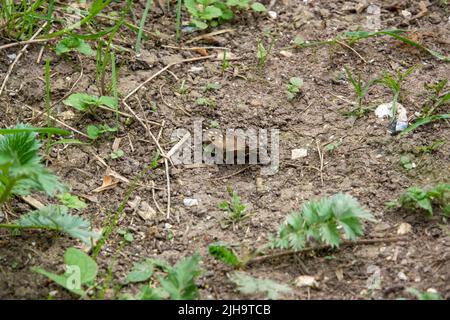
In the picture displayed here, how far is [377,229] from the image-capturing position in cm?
215

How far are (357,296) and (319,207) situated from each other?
0.31 meters

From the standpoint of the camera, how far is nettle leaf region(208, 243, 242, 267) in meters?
2.02

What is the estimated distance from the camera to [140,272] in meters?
2.03

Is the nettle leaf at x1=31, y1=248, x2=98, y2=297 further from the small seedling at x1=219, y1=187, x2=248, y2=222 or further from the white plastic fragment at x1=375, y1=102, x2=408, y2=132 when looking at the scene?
the white plastic fragment at x1=375, y1=102, x2=408, y2=132

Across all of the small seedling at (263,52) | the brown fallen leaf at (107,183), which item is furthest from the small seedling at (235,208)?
the small seedling at (263,52)

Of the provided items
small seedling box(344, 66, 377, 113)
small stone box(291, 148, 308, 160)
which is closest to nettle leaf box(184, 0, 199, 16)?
small seedling box(344, 66, 377, 113)

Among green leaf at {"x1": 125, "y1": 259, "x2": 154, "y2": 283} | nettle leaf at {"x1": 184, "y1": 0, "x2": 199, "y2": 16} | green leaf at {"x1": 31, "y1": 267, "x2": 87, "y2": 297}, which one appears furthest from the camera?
nettle leaf at {"x1": 184, "y1": 0, "x2": 199, "y2": 16}

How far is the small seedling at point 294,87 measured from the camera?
2.77 meters

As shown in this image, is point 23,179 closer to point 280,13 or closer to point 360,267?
point 360,267

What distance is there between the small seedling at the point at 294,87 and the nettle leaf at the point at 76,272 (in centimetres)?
123

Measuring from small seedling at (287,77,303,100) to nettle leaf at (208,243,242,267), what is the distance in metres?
0.95

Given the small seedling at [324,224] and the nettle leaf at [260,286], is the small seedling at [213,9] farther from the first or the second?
the nettle leaf at [260,286]
